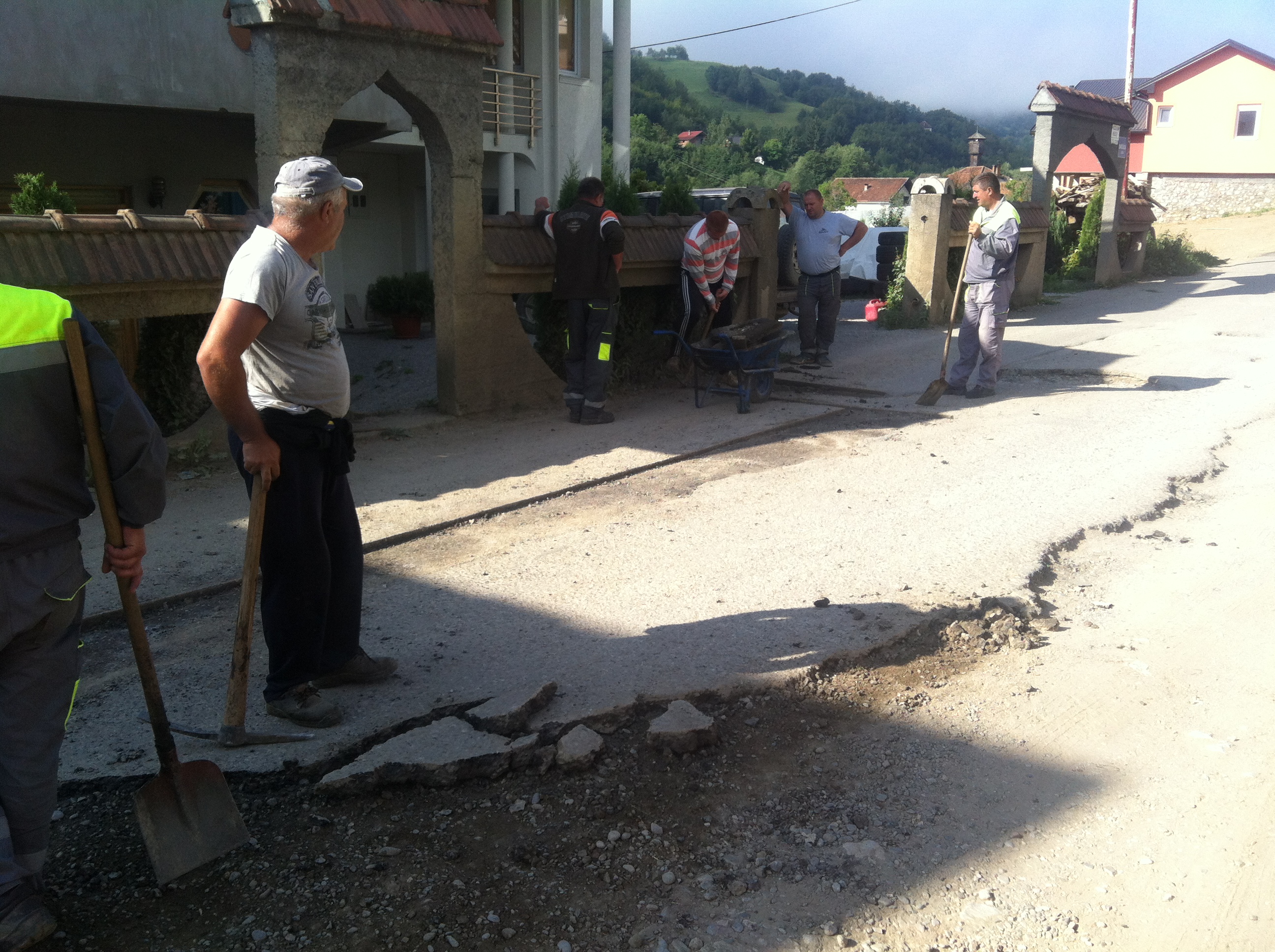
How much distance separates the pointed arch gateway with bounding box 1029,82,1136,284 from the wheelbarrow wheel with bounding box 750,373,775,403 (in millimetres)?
10616

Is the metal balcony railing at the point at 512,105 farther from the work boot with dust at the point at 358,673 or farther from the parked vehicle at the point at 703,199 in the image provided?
the work boot with dust at the point at 358,673

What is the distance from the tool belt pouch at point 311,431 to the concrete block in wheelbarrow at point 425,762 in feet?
3.35

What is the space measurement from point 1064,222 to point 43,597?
20.7m

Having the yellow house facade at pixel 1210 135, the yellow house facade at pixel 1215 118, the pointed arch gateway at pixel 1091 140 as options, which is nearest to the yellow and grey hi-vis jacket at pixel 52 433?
the pointed arch gateway at pixel 1091 140

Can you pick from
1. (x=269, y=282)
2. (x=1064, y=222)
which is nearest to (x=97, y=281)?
(x=269, y=282)

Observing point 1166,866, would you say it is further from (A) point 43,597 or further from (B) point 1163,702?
(A) point 43,597

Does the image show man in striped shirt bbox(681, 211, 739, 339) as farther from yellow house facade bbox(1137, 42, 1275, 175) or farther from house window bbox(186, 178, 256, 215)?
yellow house facade bbox(1137, 42, 1275, 175)

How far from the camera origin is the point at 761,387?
977 cm

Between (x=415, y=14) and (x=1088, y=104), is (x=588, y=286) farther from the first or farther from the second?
(x=1088, y=104)

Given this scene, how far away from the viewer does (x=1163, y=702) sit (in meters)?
4.02

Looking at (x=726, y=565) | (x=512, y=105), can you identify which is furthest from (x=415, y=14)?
(x=512, y=105)

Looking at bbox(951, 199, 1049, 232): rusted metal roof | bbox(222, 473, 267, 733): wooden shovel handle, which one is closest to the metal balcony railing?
bbox(951, 199, 1049, 232): rusted metal roof

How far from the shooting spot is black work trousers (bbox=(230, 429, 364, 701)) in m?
3.61

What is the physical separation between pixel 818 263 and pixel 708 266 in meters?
1.97
